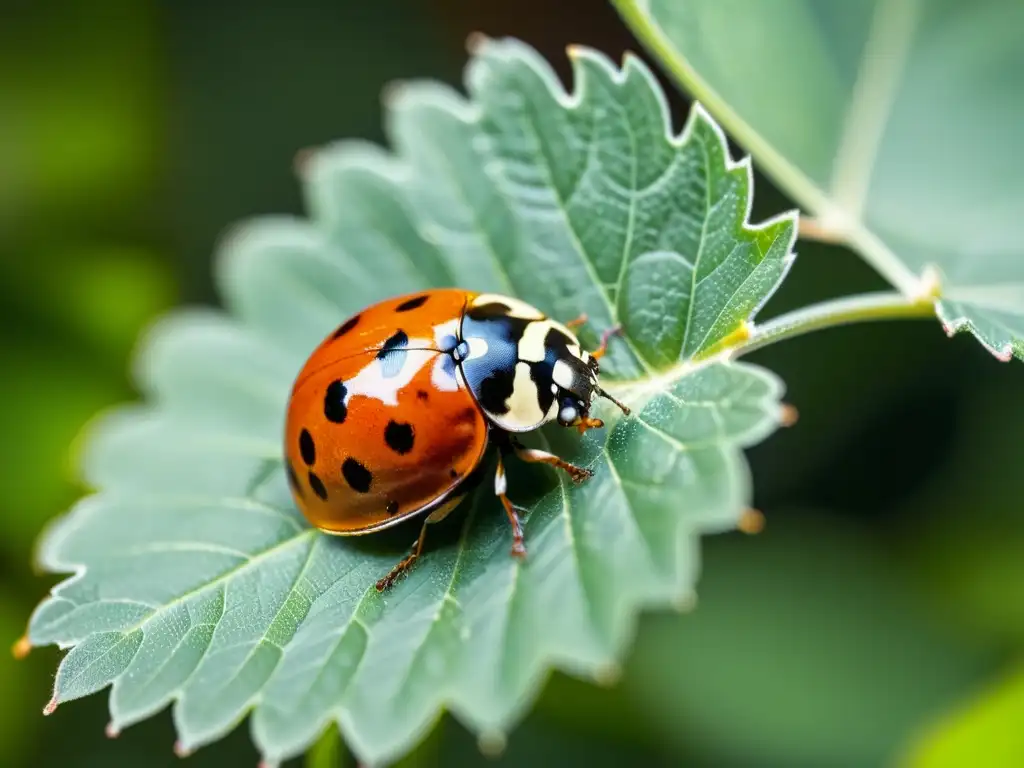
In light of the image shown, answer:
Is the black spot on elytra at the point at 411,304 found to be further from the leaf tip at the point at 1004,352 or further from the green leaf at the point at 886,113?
the leaf tip at the point at 1004,352

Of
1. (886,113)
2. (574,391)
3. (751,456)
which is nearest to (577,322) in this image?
(574,391)

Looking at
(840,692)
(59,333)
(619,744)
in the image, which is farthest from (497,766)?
(59,333)

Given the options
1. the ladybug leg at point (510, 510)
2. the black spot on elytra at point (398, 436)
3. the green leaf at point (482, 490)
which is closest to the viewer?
the green leaf at point (482, 490)

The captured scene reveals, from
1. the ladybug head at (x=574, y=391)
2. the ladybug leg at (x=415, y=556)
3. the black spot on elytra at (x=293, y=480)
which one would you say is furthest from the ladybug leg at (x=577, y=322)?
the black spot on elytra at (x=293, y=480)

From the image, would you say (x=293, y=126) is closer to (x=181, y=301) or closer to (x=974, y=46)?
(x=181, y=301)

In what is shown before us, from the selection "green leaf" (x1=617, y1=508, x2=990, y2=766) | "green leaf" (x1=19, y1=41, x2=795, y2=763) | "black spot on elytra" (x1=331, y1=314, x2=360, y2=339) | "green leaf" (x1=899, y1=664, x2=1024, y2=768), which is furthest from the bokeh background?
"black spot on elytra" (x1=331, y1=314, x2=360, y2=339)

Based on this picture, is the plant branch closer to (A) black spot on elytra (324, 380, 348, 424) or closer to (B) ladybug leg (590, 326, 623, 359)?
(B) ladybug leg (590, 326, 623, 359)

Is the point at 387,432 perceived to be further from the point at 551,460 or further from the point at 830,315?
the point at 830,315
